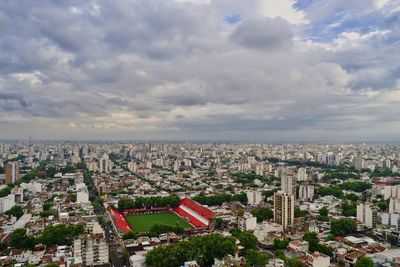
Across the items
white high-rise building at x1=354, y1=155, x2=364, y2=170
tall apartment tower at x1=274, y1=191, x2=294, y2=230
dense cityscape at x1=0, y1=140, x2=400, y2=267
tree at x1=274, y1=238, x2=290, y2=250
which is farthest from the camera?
white high-rise building at x1=354, y1=155, x2=364, y2=170

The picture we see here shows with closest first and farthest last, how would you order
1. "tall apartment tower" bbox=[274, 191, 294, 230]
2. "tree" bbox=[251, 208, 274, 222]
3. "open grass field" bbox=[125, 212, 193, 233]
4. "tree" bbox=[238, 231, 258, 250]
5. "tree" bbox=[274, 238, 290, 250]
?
"tree" bbox=[238, 231, 258, 250] → "tree" bbox=[274, 238, 290, 250] → "tall apartment tower" bbox=[274, 191, 294, 230] → "open grass field" bbox=[125, 212, 193, 233] → "tree" bbox=[251, 208, 274, 222]

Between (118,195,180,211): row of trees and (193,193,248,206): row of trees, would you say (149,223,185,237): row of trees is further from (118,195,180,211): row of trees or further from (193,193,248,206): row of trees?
(193,193,248,206): row of trees

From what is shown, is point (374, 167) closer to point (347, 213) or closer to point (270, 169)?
point (270, 169)

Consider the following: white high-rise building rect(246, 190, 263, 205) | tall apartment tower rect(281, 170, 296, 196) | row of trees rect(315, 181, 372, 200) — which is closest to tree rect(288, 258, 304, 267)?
white high-rise building rect(246, 190, 263, 205)

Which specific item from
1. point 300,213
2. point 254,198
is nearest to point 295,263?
point 300,213

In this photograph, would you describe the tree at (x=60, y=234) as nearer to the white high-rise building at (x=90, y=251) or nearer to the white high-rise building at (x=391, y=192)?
the white high-rise building at (x=90, y=251)

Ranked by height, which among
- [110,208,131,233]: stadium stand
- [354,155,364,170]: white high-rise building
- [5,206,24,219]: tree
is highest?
[354,155,364,170]: white high-rise building

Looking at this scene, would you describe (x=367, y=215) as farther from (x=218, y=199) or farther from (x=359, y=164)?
(x=359, y=164)

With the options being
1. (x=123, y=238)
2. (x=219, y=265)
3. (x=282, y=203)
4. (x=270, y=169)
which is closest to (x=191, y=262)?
(x=219, y=265)
